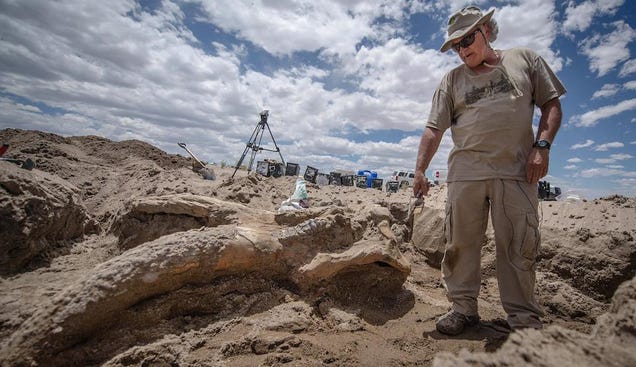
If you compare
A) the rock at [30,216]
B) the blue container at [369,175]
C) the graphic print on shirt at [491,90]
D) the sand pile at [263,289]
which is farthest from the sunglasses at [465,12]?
the blue container at [369,175]

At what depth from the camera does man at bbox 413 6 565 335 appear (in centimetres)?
191

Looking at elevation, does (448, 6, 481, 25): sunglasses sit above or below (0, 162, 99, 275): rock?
above

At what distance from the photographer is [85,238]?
3322 mm

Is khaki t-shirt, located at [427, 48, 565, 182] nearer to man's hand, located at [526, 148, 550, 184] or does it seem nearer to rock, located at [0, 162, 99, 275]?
man's hand, located at [526, 148, 550, 184]

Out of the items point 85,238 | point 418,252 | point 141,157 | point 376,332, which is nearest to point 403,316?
point 376,332

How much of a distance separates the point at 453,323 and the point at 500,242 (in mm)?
600

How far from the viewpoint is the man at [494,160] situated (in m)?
1.91

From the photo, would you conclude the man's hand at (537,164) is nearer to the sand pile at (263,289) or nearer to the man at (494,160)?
the man at (494,160)

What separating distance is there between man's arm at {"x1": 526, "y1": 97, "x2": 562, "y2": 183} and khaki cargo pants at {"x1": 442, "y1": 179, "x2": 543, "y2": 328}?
9 centimetres

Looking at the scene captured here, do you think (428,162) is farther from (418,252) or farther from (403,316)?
(418,252)

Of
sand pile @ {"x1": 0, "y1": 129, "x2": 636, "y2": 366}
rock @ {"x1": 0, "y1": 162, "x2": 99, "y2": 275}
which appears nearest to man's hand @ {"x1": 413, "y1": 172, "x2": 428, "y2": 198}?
sand pile @ {"x1": 0, "y1": 129, "x2": 636, "y2": 366}

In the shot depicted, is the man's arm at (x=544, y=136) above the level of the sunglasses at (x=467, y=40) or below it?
below

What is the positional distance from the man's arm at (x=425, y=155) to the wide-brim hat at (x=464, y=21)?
637 millimetres

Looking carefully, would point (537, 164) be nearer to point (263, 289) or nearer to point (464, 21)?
point (464, 21)
